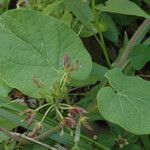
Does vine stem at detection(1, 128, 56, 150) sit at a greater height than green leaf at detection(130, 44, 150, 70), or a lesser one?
lesser

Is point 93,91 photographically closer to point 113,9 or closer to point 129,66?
point 129,66

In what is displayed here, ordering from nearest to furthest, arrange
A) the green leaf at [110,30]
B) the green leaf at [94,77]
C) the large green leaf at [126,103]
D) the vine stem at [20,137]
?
1. the large green leaf at [126,103]
2. the vine stem at [20,137]
3. the green leaf at [94,77]
4. the green leaf at [110,30]

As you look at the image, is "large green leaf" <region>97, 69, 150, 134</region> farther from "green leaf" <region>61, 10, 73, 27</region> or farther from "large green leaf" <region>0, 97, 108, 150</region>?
"green leaf" <region>61, 10, 73, 27</region>

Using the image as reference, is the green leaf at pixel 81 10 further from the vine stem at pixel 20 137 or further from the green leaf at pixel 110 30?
the vine stem at pixel 20 137

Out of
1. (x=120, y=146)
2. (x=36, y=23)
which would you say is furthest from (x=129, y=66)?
(x=36, y=23)

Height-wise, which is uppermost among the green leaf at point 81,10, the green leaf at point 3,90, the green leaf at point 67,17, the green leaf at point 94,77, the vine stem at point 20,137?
the green leaf at point 81,10

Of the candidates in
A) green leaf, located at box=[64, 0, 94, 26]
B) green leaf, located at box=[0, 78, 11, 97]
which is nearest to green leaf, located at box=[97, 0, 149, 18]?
green leaf, located at box=[64, 0, 94, 26]

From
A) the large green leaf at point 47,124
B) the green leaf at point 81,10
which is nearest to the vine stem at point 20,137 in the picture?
the large green leaf at point 47,124
